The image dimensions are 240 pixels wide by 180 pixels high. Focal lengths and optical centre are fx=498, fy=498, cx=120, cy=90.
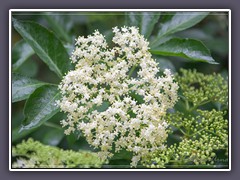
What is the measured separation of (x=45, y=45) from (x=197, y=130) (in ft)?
2.43

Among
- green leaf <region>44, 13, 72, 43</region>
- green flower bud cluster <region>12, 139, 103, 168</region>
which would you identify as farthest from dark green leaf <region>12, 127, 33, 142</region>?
green leaf <region>44, 13, 72, 43</region>

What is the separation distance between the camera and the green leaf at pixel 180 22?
7.70 feet

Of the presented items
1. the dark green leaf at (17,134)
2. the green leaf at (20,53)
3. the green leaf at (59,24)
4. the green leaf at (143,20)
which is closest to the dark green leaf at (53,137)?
the dark green leaf at (17,134)

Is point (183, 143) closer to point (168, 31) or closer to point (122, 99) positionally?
point (122, 99)

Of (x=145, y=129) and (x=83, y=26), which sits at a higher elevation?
(x=83, y=26)

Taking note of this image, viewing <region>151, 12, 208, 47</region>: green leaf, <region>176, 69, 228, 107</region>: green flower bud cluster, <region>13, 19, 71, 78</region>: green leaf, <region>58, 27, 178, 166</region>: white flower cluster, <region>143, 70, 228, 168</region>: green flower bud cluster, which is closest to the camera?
<region>58, 27, 178, 166</region>: white flower cluster

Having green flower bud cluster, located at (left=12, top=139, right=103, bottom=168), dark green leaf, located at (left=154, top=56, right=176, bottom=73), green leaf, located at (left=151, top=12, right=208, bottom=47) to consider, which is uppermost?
green leaf, located at (left=151, top=12, right=208, bottom=47)

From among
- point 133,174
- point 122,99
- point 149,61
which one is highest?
point 149,61

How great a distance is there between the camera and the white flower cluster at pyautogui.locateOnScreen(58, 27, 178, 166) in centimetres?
188

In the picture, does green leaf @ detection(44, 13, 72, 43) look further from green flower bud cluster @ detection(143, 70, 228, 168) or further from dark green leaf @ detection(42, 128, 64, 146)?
green flower bud cluster @ detection(143, 70, 228, 168)

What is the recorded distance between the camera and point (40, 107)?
1.96 m

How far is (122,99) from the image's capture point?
1.97 meters
